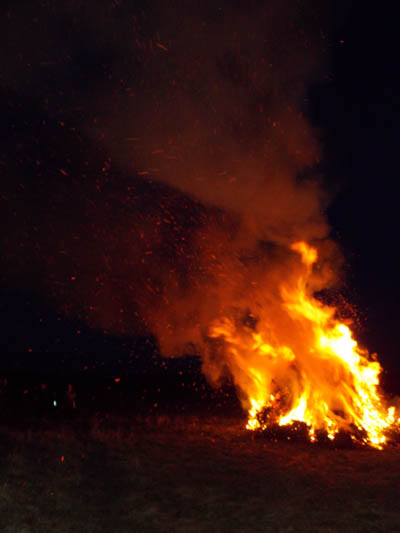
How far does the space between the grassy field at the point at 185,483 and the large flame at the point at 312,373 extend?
861mm

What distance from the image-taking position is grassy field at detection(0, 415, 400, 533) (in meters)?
5.58

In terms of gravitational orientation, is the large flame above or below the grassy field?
above

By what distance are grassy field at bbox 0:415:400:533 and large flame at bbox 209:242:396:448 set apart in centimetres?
86

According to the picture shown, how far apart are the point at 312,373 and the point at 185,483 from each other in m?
4.33

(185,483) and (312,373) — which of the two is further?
(312,373)

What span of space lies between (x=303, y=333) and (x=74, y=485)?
5816 mm

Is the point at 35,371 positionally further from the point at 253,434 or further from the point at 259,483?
the point at 259,483

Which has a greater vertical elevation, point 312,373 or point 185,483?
point 312,373

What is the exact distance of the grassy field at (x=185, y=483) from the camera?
5578mm

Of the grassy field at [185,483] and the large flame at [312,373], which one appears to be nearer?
the grassy field at [185,483]

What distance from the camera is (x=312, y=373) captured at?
10359mm

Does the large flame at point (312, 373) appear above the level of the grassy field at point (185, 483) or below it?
above

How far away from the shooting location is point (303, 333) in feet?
35.1

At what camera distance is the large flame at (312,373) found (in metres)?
10.1
